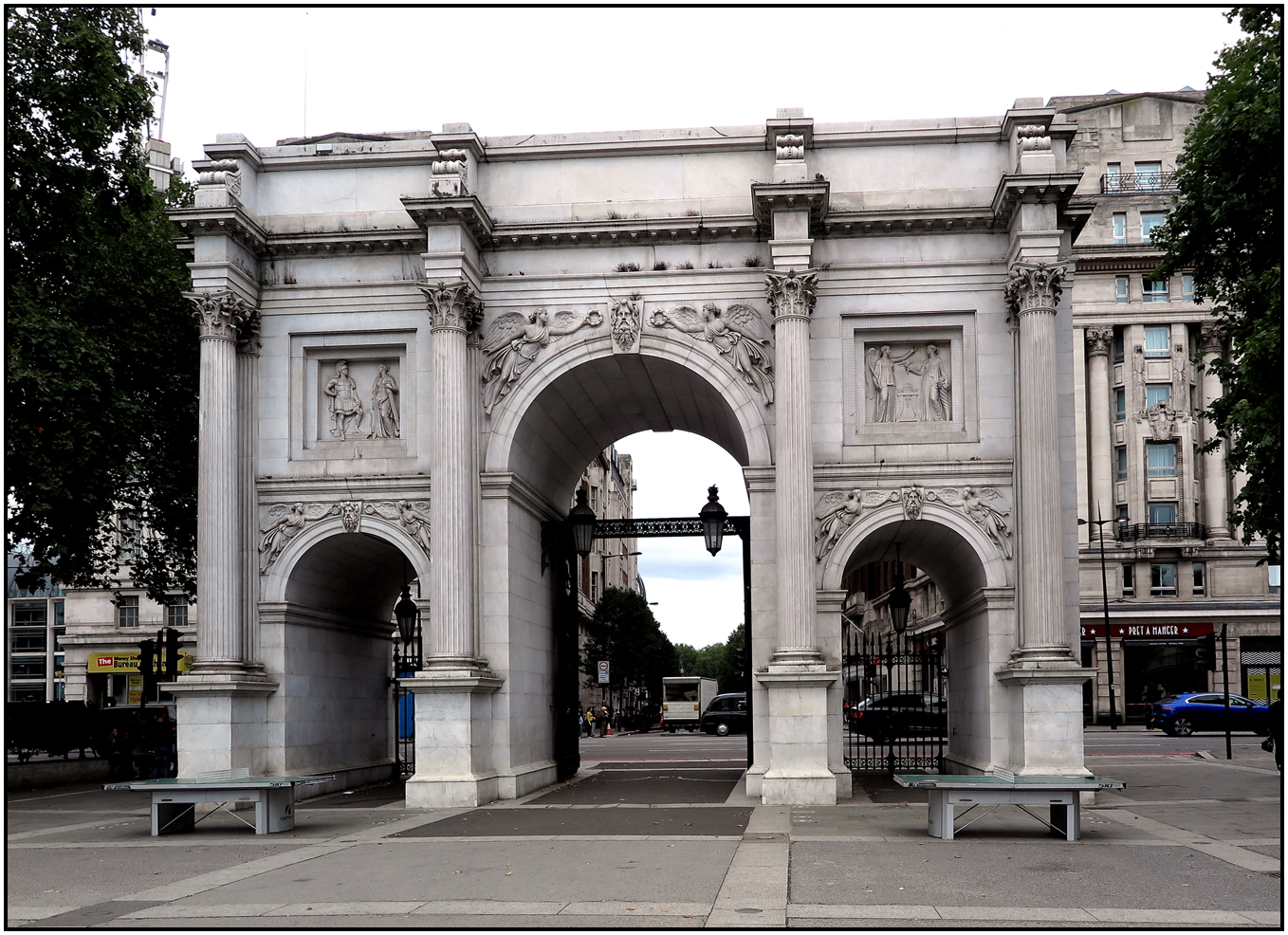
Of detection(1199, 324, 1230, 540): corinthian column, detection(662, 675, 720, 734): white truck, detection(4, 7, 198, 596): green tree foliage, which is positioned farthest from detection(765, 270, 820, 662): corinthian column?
detection(662, 675, 720, 734): white truck

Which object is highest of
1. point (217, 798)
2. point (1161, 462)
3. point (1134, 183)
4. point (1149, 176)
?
point (1149, 176)

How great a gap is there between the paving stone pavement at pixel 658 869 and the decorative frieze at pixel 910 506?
4781 mm

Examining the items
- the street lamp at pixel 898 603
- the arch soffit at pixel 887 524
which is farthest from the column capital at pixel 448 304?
the street lamp at pixel 898 603

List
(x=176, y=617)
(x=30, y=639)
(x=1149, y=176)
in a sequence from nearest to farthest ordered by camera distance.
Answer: (x=1149, y=176) < (x=176, y=617) < (x=30, y=639)

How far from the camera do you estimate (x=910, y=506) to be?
78.3ft

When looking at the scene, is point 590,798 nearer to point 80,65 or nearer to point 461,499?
point 461,499

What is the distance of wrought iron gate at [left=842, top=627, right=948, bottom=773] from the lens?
27.9 metres

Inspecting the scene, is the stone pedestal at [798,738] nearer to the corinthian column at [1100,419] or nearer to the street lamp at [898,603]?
the street lamp at [898,603]

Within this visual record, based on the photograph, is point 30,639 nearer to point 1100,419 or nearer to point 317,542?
point 1100,419

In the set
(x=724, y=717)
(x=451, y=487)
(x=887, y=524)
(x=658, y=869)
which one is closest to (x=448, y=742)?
(x=451, y=487)

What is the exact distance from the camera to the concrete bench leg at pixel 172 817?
1858 cm

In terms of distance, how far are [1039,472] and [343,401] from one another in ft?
42.9

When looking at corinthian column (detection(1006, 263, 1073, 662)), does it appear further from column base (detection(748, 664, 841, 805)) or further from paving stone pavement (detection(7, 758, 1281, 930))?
column base (detection(748, 664, 841, 805))

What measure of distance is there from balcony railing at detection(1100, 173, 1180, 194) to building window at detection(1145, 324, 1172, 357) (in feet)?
23.8
